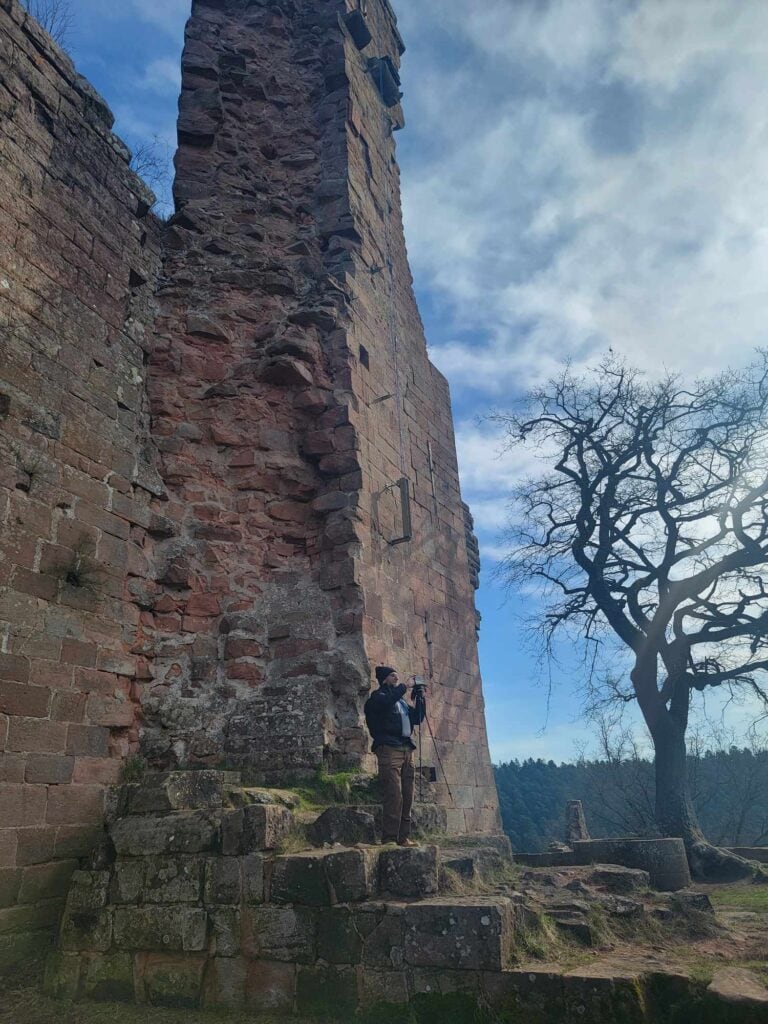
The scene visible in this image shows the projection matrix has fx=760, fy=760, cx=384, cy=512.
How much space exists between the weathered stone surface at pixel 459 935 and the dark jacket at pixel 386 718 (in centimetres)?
143

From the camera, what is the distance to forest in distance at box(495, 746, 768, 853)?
2838 centimetres

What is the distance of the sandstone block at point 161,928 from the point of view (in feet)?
13.9

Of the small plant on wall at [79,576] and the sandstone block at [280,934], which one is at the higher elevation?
the small plant on wall at [79,576]

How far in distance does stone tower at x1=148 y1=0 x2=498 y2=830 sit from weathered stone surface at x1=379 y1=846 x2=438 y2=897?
1494mm

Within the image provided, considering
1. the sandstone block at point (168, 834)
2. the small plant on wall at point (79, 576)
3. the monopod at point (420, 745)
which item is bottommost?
the sandstone block at point (168, 834)

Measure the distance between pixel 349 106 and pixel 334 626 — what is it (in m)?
6.57

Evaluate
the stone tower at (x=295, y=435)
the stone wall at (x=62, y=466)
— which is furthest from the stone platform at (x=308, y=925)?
the stone tower at (x=295, y=435)

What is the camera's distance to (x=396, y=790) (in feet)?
16.8

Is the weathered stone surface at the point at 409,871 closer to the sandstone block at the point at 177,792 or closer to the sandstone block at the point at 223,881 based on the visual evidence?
the sandstone block at the point at 223,881

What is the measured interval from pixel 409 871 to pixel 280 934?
0.76m

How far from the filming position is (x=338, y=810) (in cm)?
486

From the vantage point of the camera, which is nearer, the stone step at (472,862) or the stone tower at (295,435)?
the stone step at (472,862)

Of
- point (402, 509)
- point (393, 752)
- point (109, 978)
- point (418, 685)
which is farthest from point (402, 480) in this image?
point (109, 978)

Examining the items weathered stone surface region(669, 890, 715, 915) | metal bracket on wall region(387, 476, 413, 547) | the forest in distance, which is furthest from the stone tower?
the forest in distance
